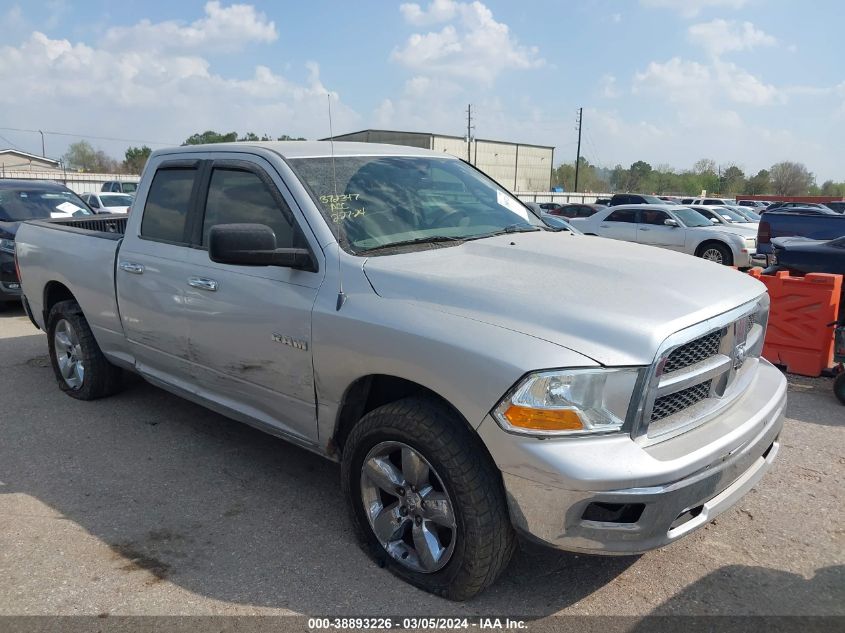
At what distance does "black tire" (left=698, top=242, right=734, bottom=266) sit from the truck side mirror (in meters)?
14.7

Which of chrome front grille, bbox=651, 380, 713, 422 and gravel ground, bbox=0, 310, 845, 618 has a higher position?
chrome front grille, bbox=651, 380, 713, 422

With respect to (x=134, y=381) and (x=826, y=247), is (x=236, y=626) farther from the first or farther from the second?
(x=826, y=247)

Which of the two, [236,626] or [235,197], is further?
[235,197]

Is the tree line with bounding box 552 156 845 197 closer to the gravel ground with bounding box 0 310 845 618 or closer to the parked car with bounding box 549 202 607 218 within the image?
the parked car with bounding box 549 202 607 218

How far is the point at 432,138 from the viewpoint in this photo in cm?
4831

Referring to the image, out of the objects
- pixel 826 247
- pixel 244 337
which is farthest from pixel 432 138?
pixel 244 337

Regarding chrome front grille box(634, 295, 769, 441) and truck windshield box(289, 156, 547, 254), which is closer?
chrome front grille box(634, 295, 769, 441)

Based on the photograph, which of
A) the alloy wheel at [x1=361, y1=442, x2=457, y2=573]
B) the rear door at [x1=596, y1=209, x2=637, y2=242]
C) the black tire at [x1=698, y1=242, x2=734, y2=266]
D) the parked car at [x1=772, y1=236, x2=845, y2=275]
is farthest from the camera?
the rear door at [x1=596, y1=209, x2=637, y2=242]

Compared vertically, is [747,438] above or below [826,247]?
below

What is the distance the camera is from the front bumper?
7.85ft

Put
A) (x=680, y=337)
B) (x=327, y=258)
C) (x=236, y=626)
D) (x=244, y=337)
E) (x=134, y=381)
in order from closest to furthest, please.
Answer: (x=680, y=337) < (x=236, y=626) < (x=327, y=258) < (x=244, y=337) < (x=134, y=381)

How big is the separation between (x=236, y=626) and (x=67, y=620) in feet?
2.36

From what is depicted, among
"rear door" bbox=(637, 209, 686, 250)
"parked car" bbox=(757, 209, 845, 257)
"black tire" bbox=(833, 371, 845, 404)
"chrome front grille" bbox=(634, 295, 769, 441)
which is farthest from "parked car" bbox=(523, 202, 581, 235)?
"rear door" bbox=(637, 209, 686, 250)

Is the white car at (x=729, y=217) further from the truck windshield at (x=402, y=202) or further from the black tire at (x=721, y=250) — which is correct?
the truck windshield at (x=402, y=202)
